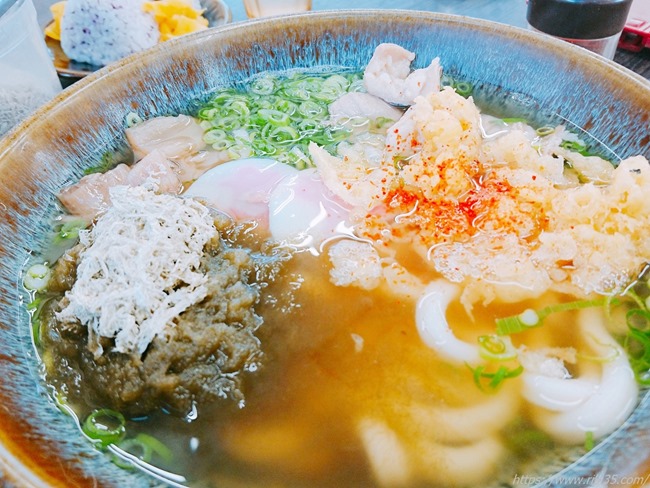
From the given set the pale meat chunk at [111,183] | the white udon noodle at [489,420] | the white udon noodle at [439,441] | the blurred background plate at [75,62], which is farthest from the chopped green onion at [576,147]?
the blurred background plate at [75,62]

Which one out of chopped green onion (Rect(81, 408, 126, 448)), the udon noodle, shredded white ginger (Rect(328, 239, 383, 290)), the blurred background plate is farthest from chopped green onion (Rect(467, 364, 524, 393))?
the blurred background plate

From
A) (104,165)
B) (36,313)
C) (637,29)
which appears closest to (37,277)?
(36,313)

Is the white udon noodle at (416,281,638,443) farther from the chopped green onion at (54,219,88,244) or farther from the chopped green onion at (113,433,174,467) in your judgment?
the chopped green onion at (54,219,88,244)

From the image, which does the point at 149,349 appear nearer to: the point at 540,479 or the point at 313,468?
the point at 313,468

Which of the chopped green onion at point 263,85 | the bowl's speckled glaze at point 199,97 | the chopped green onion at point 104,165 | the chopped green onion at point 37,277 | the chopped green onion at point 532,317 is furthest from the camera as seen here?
the chopped green onion at point 263,85

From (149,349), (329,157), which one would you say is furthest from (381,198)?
(149,349)

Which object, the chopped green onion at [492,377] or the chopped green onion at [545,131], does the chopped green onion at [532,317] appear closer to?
the chopped green onion at [492,377]
